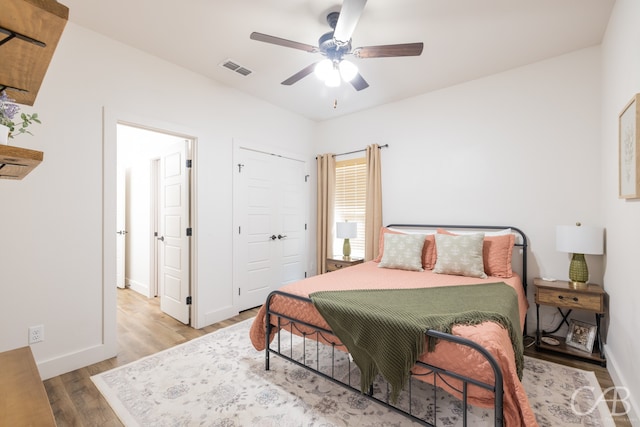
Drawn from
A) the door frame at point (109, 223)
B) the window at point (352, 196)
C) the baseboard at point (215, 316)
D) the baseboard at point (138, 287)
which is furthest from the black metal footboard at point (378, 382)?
the baseboard at point (138, 287)

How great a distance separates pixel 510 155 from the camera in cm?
327

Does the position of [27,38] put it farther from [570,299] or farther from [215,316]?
[570,299]

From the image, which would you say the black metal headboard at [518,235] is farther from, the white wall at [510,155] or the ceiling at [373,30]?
the ceiling at [373,30]

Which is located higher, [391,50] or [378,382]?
[391,50]

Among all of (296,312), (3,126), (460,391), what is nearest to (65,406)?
(296,312)

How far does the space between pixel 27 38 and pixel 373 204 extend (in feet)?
12.7

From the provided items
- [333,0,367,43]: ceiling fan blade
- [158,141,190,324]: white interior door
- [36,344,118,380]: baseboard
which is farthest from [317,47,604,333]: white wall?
[36,344,118,380]: baseboard

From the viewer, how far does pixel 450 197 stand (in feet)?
12.0

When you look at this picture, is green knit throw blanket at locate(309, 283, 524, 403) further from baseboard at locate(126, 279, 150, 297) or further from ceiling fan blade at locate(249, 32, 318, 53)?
baseboard at locate(126, 279, 150, 297)

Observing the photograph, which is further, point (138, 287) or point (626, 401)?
point (138, 287)

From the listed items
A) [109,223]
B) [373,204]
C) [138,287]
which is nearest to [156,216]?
[138,287]

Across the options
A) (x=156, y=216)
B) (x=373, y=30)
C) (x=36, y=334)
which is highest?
(x=373, y=30)

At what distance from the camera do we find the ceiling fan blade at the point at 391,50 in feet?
6.92

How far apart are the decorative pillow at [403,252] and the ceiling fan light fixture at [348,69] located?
5.97 feet
